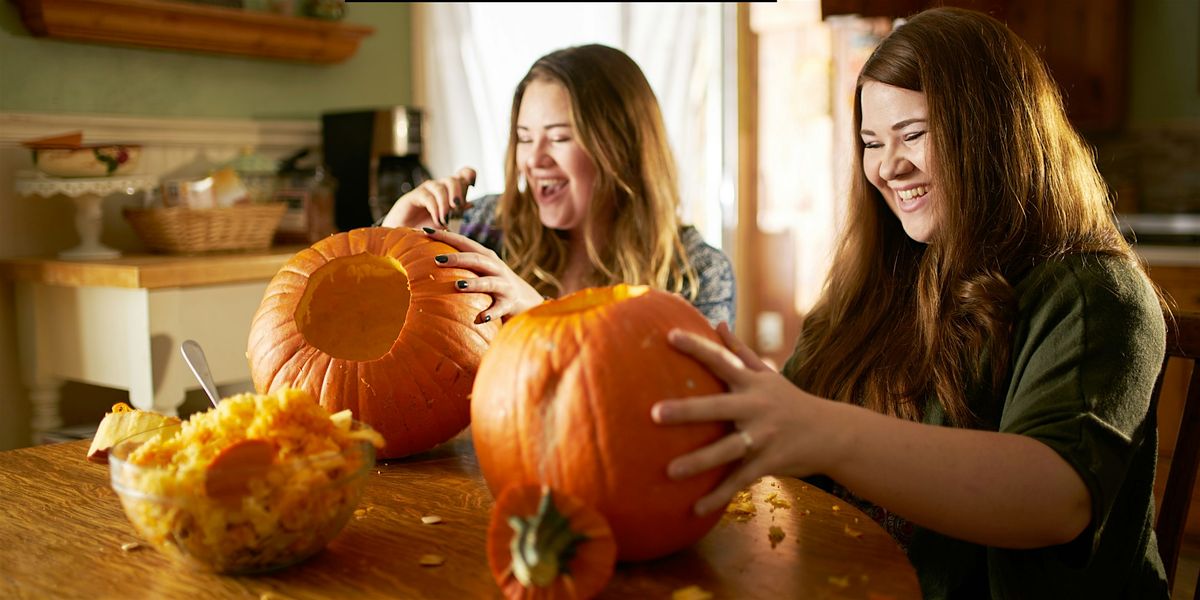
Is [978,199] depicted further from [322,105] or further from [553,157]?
[322,105]

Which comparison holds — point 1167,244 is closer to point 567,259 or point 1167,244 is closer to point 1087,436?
point 567,259

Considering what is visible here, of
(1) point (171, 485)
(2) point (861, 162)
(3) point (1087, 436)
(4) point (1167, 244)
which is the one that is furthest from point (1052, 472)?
(4) point (1167, 244)

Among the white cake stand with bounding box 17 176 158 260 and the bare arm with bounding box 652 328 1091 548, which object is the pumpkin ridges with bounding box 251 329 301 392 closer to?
the bare arm with bounding box 652 328 1091 548

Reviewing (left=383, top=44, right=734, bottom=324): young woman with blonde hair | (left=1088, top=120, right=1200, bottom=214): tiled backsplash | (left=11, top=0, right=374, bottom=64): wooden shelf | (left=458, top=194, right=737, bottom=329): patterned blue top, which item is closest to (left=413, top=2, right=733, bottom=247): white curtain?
(left=11, top=0, right=374, bottom=64): wooden shelf

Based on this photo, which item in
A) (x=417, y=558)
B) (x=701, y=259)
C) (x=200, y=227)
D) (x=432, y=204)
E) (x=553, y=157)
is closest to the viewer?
(x=417, y=558)

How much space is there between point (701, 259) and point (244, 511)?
141cm

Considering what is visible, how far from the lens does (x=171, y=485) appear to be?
745mm

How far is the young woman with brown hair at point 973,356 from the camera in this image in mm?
828

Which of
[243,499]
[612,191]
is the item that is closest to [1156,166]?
[612,191]

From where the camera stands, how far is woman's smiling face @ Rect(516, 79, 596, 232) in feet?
6.28

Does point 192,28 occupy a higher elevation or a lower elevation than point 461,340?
higher

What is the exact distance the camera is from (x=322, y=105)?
10.5 feet

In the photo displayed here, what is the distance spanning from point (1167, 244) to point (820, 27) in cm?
215

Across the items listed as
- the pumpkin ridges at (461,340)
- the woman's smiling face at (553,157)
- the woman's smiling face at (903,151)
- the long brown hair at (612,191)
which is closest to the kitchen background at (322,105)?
the long brown hair at (612,191)
